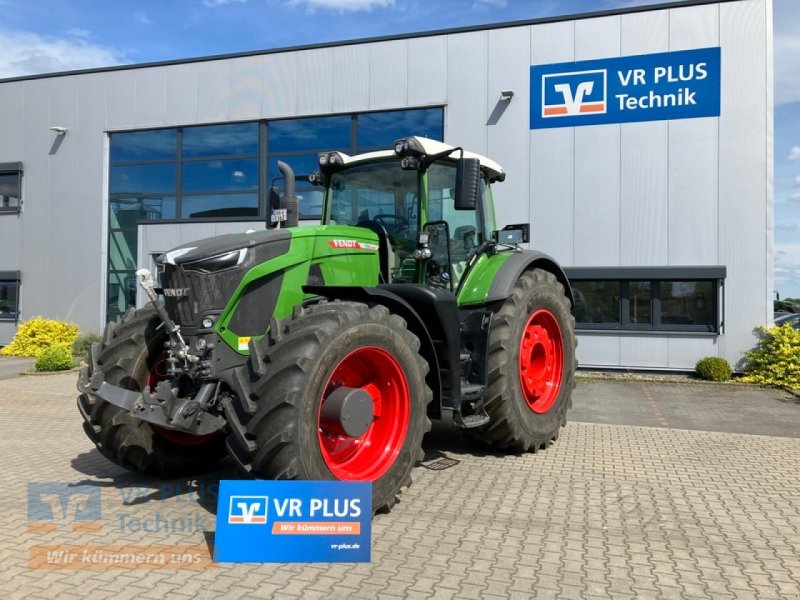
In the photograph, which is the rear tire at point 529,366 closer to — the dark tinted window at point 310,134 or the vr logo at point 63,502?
the vr logo at point 63,502

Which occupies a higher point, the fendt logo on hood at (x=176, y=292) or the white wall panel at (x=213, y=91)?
the white wall panel at (x=213, y=91)

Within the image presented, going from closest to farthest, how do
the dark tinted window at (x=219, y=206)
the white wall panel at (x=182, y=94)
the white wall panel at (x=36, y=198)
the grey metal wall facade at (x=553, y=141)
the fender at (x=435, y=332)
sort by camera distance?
1. the fender at (x=435, y=332)
2. the grey metal wall facade at (x=553, y=141)
3. the dark tinted window at (x=219, y=206)
4. the white wall panel at (x=182, y=94)
5. the white wall panel at (x=36, y=198)

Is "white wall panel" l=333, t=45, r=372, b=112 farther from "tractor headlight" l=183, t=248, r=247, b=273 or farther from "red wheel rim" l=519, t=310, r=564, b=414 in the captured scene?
"tractor headlight" l=183, t=248, r=247, b=273

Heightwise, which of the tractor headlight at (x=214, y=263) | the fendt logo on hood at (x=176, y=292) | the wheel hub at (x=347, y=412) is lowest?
the wheel hub at (x=347, y=412)

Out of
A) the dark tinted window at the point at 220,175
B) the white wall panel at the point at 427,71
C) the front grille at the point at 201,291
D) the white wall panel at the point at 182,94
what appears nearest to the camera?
the front grille at the point at 201,291

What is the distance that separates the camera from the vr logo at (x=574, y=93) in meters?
12.2

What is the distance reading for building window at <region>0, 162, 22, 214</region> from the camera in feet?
53.0

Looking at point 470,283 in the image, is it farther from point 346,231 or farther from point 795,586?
point 795,586

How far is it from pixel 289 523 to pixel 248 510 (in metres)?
0.23

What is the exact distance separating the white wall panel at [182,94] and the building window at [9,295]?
5.81 m

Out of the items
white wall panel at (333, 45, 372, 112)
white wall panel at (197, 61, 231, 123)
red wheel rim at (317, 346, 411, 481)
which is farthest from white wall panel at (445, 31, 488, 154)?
red wheel rim at (317, 346, 411, 481)

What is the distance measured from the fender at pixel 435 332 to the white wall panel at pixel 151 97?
481 inches

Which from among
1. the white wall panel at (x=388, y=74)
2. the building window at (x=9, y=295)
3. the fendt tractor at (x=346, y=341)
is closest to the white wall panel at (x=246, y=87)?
the white wall panel at (x=388, y=74)

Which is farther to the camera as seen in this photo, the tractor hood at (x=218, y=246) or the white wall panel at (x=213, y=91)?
the white wall panel at (x=213, y=91)
